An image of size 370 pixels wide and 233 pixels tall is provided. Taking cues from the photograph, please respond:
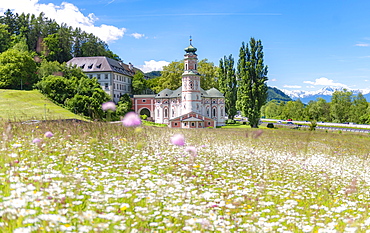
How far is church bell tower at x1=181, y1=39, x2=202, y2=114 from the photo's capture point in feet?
235

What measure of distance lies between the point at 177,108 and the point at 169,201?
7353 centimetres

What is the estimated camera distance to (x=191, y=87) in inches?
2827

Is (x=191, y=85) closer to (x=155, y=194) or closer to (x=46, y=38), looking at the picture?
(x=46, y=38)

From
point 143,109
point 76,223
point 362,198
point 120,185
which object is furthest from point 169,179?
point 143,109

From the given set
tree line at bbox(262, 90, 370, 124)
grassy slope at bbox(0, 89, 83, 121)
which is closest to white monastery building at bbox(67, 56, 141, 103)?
grassy slope at bbox(0, 89, 83, 121)

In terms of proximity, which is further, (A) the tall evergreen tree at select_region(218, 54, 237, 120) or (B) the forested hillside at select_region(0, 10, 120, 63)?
(B) the forested hillside at select_region(0, 10, 120, 63)

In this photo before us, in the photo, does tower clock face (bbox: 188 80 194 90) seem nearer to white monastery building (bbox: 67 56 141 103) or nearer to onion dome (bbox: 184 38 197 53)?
onion dome (bbox: 184 38 197 53)

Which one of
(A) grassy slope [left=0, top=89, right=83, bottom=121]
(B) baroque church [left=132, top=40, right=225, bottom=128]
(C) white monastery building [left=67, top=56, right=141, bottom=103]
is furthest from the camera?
(C) white monastery building [left=67, top=56, right=141, bottom=103]

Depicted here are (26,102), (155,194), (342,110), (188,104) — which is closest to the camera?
(155,194)

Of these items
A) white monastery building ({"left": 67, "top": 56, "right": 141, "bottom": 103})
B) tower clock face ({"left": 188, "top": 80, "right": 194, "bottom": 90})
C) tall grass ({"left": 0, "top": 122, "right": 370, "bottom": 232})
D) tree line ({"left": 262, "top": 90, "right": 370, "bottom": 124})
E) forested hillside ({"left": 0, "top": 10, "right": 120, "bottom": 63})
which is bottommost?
tall grass ({"left": 0, "top": 122, "right": 370, "bottom": 232})

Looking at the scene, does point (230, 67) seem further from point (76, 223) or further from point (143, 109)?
point (76, 223)

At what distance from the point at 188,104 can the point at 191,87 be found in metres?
4.31

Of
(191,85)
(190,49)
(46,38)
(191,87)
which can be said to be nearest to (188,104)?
(191,87)

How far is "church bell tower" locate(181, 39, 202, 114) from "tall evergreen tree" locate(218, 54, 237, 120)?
10861 mm
